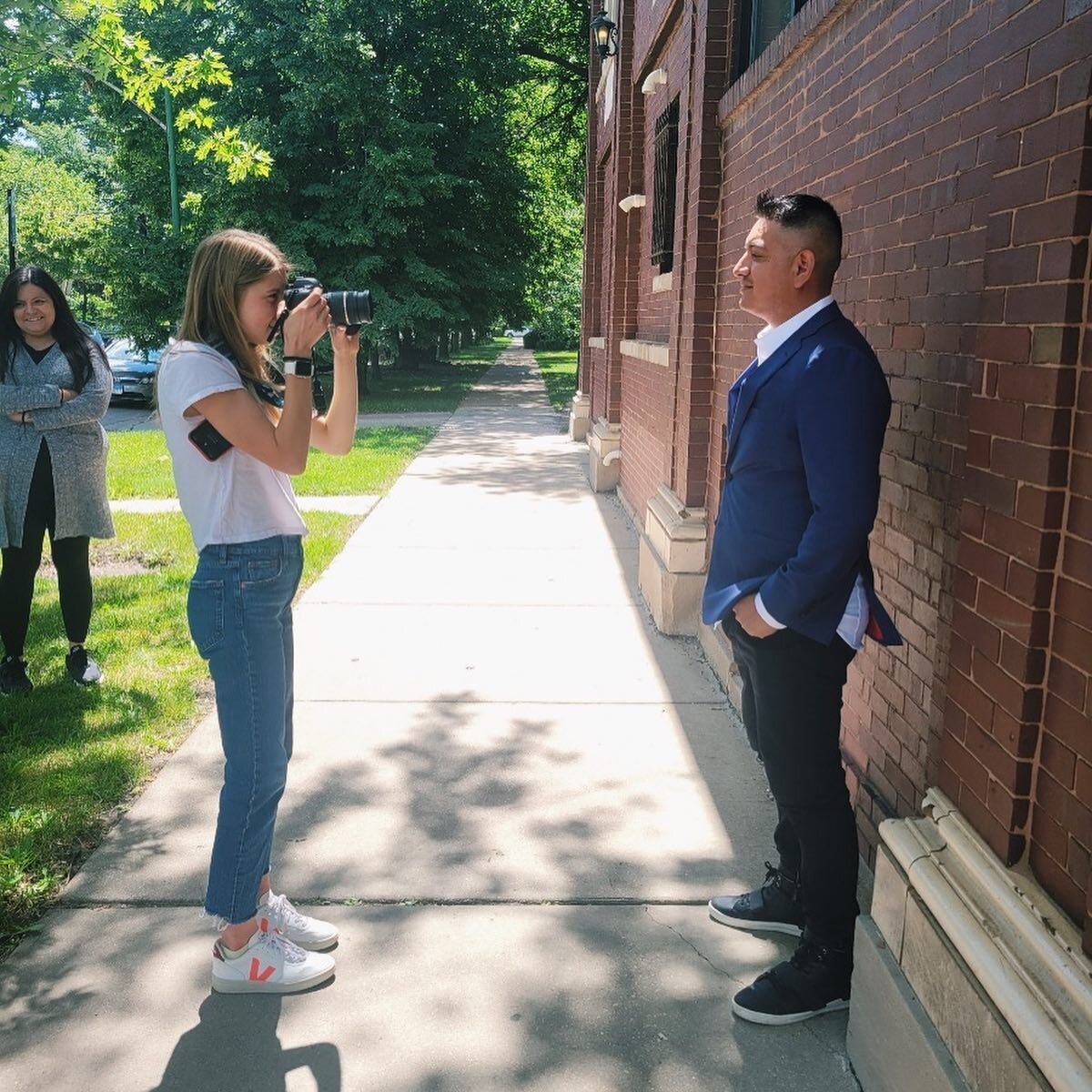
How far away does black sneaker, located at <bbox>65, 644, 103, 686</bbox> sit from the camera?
Answer: 515cm

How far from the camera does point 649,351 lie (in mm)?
7953

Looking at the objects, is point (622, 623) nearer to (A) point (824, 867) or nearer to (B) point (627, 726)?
(B) point (627, 726)

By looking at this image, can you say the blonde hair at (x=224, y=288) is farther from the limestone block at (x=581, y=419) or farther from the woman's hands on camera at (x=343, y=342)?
the limestone block at (x=581, y=419)

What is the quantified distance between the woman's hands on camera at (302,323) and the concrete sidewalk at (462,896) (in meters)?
1.61

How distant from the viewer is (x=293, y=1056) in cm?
261

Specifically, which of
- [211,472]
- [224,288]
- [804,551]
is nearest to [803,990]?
[804,551]

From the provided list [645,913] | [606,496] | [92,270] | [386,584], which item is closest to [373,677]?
[386,584]

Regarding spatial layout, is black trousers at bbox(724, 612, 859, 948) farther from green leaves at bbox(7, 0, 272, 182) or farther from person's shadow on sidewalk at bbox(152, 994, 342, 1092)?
green leaves at bbox(7, 0, 272, 182)

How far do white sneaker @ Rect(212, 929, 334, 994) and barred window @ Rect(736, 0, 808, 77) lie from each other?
4.24 meters

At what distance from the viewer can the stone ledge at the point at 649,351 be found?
7.22 m

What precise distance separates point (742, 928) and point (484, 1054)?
0.89 metres

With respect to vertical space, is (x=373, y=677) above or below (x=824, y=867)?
below

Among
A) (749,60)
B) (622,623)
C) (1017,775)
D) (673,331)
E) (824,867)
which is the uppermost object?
(749,60)

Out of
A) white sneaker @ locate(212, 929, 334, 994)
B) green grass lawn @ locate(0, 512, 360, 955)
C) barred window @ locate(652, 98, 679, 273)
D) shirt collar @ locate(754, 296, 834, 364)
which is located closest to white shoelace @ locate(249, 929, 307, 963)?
white sneaker @ locate(212, 929, 334, 994)
